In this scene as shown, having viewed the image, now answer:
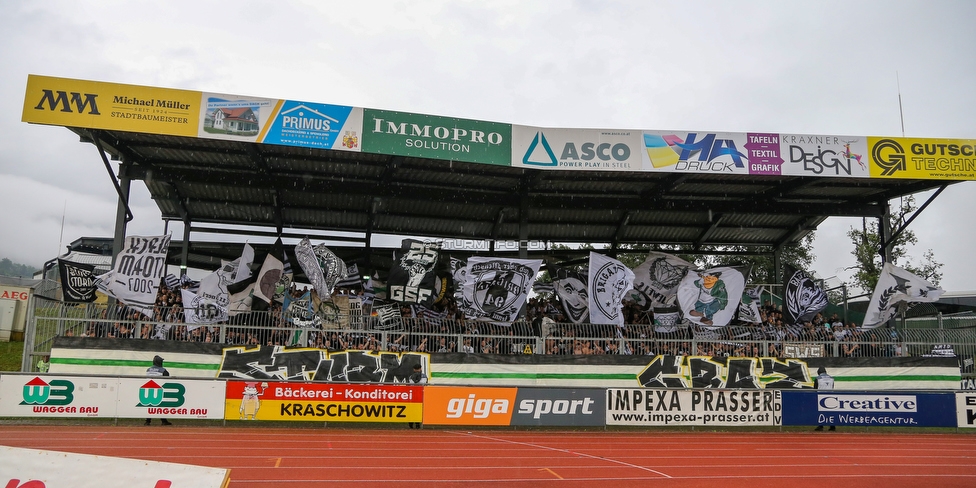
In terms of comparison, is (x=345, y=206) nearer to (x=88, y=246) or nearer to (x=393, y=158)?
(x=393, y=158)

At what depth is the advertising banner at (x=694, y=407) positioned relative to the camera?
17609 millimetres

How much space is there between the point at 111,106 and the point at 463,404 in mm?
11392

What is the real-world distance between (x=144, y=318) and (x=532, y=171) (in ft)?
40.1

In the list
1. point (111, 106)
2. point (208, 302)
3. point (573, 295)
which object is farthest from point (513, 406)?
point (111, 106)

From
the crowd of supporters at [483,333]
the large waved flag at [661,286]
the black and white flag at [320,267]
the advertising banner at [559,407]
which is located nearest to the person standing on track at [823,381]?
the crowd of supporters at [483,333]

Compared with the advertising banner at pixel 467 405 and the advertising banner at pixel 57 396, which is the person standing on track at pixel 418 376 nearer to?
the advertising banner at pixel 467 405

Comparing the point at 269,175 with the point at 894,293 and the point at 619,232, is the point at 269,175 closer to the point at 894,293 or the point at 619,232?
the point at 619,232

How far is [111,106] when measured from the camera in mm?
17109

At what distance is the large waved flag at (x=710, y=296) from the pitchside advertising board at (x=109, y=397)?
14.4 metres

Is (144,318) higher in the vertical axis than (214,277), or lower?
lower

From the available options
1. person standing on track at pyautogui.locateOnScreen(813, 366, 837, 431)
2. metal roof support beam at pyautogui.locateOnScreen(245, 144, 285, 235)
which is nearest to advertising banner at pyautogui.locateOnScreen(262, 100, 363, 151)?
metal roof support beam at pyautogui.locateOnScreen(245, 144, 285, 235)

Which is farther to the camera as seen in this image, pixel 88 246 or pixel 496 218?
pixel 88 246

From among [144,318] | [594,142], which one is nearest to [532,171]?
[594,142]

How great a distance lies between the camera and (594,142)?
2000 centimetres
